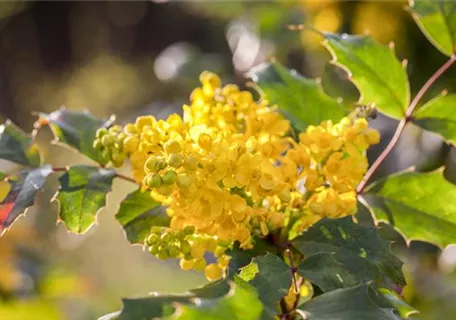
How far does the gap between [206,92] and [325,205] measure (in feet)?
0.81

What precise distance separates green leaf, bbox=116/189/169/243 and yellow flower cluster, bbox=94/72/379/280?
64 mm

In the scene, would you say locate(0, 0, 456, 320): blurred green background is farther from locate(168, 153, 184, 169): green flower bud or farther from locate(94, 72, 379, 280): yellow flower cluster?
locate(168, 153, 184, 169): green flower bud

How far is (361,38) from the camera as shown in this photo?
1.27 m

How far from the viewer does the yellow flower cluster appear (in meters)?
0.95

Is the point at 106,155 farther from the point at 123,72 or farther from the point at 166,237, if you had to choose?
the point at 123,72

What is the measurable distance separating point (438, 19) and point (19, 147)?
2.27ft

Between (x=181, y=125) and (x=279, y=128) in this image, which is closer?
(x=181, y=125)

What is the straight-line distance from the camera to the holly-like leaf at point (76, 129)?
121 cm

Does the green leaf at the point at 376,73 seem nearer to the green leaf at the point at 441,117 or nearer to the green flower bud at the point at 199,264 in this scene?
the green leaf at the point at 441,117

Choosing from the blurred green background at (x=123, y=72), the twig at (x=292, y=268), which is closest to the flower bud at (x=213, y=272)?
the twig at (x=292, y=268)

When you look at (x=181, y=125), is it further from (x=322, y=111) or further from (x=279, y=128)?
(x=322, y=111)

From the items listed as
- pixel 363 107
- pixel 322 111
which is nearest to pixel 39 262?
pixel 322 111

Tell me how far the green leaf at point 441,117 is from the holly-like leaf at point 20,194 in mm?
598

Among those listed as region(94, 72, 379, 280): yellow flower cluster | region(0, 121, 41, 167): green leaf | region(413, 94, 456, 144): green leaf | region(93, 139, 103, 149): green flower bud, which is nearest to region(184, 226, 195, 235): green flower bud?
region(94, 72, 379, 280): yellow flower cluster
